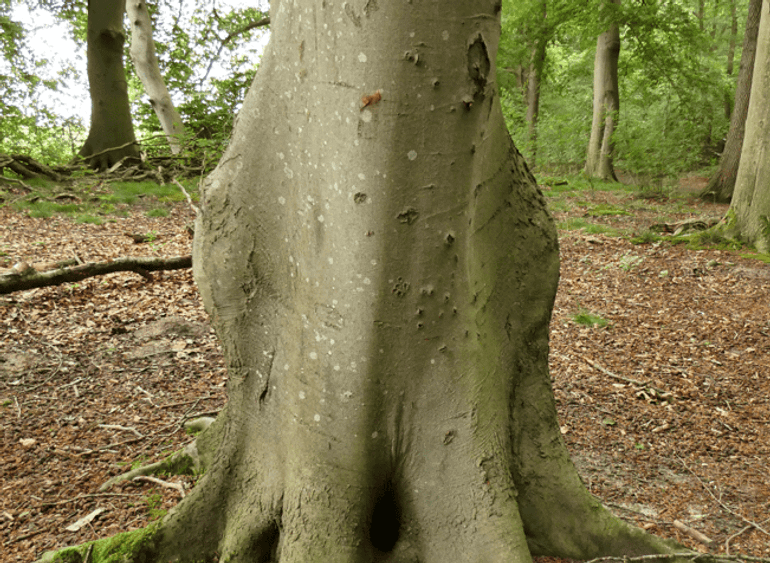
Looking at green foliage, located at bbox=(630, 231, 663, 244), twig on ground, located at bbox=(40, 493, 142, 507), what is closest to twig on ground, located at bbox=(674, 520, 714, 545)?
twig on ground, located at bbox=(40, 493, 142, 507)

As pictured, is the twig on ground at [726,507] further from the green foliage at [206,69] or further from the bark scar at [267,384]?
the green foliage at [206,69]

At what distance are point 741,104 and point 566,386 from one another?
28.8ft

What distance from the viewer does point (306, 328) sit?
1.83m

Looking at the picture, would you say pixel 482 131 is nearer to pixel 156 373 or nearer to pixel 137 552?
pixel 137 552

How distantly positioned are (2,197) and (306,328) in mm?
8672

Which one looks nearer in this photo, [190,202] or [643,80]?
[190,202]

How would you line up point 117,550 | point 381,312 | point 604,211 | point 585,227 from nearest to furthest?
point 381,312 → point 117,550 → point 585,227 → point 604,211

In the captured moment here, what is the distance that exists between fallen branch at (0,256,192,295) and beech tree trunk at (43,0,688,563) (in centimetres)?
328

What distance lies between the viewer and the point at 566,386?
13.2ft

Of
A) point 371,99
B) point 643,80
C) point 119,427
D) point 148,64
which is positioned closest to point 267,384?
point 371,99

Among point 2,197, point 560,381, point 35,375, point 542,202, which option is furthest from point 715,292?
point 2,197

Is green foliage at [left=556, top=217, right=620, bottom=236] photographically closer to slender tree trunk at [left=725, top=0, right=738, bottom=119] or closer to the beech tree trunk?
the beech tree trunk

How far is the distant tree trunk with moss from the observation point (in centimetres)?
1070

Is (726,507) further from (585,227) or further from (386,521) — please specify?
(585,227)
